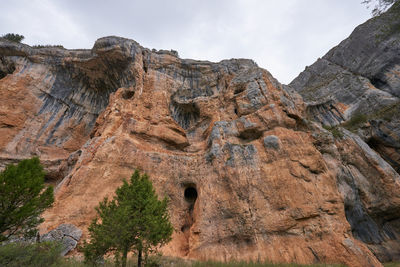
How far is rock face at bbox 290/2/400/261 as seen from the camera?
14438 mm

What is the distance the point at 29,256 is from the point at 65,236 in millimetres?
4282

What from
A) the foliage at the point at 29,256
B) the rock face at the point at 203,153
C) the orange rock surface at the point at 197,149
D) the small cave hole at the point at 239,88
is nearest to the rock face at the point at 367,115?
the rock face at the point at 203,153

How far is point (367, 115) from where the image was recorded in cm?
2250

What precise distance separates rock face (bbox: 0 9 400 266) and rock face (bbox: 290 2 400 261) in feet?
0.44

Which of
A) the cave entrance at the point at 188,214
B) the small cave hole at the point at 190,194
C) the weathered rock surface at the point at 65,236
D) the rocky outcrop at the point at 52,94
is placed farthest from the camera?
the rocky outcrop at the point at 52,94

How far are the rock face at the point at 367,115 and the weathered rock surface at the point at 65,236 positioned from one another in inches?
687

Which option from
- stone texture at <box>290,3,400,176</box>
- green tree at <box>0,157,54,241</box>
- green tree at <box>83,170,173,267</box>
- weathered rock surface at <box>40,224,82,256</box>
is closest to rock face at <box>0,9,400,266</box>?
weathered rock surface at <box>40,224,82,256</box>

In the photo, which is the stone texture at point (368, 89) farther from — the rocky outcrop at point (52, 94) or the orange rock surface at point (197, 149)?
the rocky outcrop at point (52, 94)

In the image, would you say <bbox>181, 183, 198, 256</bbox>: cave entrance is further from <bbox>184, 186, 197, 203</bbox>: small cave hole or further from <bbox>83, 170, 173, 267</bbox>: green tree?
<bbox>83, 170, 173, 267</bbox>: green tree

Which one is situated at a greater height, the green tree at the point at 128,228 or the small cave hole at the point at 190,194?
the small cave hole at the point at 190,194

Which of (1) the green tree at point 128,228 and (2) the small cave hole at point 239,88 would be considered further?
(2) the small cave hole at point 239,88

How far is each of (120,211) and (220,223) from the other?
25.9ft

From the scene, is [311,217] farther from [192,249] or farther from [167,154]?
[167,154]

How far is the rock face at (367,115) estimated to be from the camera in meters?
14.4
